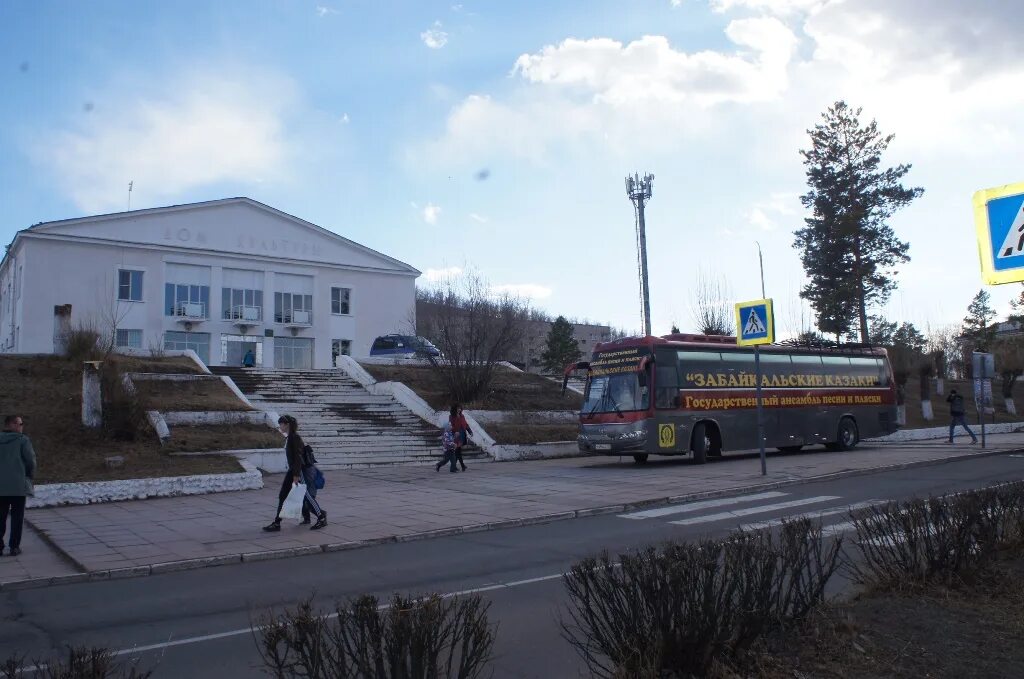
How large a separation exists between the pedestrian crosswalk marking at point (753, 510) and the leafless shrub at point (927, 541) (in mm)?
5781

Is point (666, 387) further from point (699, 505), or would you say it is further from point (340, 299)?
point (340, 299)

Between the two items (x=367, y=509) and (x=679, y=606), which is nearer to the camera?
(x=679, y=606)

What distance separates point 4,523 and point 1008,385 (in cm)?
4897

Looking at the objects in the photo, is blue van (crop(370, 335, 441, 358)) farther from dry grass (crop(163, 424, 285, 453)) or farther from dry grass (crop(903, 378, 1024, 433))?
dry grass (crop(903, 378, 1024, 433))

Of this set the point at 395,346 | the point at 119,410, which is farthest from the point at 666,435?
the point at 395,346

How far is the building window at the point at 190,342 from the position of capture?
50.5m

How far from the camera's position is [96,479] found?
51.8 ft

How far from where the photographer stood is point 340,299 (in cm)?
5809

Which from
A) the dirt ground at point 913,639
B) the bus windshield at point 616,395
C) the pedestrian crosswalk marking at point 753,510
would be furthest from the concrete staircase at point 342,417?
the dirt ground at point 913,639

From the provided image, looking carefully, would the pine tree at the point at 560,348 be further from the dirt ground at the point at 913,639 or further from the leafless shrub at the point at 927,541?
the dirt ground at the point at 913,639

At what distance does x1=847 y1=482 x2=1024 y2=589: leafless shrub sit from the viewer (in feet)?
19.8

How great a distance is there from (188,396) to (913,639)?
21.2 meters

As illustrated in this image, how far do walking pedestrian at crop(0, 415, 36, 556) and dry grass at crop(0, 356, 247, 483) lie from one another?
5.39 meters

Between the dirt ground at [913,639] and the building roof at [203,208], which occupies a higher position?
the building roof at [203,208]
